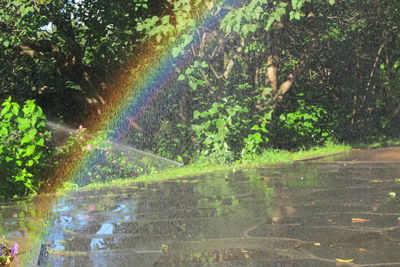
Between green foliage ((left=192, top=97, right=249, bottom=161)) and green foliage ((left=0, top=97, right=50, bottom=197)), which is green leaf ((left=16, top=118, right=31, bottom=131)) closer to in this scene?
green foliage ((left=0, top=97, right=50, bottom=197))

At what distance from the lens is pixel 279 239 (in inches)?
186

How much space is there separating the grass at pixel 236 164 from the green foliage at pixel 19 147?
111 centimetres

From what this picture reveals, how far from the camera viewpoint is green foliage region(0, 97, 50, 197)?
26.0ft

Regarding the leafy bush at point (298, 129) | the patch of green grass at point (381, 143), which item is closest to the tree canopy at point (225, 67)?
the leafy bush at point (298, 129)

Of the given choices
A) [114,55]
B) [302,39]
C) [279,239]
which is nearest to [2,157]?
[279,239]

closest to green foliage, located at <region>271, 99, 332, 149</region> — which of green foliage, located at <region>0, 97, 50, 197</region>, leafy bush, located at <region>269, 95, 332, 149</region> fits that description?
leafy bush, located at <region>269, 95, 332, 149</region>

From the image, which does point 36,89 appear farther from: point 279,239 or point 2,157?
point 279,239

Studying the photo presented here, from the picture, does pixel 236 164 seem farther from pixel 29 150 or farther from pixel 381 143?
pixel 381 143

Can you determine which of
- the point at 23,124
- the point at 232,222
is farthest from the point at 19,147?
the point at 232,222

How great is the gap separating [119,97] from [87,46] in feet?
4.47

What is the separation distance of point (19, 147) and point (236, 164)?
12.9 feet

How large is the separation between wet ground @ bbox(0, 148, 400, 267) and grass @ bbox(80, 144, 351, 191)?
0.71m

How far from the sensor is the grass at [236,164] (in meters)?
9.45

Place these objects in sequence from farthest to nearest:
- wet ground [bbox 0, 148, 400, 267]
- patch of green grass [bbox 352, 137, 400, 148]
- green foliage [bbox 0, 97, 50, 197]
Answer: patch of green grass [bbox 352, 137, 400, 148]
green foliage [bbox 0, 97, 50, 197]
wet ground [bbox 0, 148, 400, 267]
